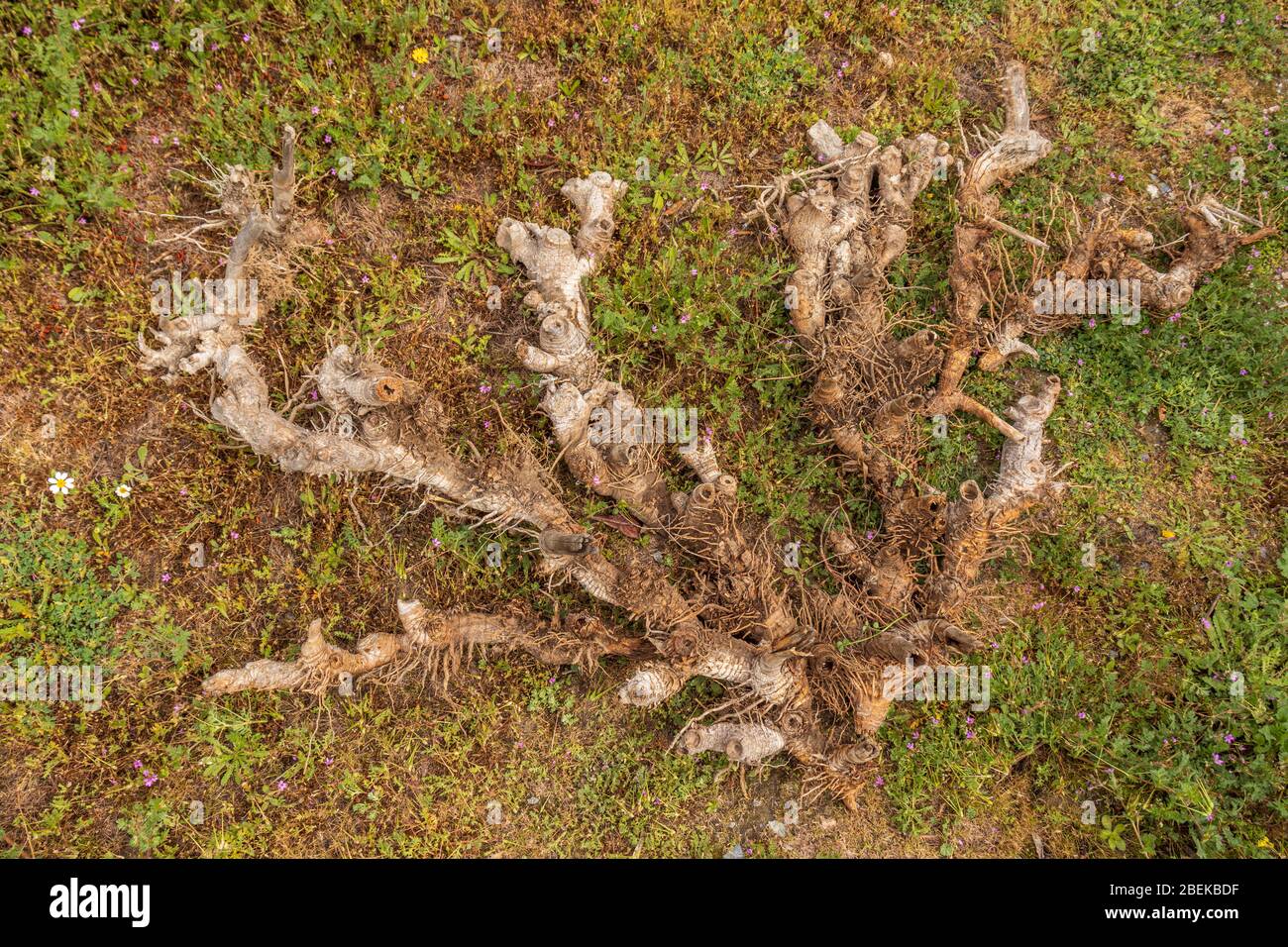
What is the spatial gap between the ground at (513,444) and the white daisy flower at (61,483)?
0.07m

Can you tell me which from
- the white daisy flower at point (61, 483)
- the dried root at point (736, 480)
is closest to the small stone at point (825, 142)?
the dried root at point (736, 480)

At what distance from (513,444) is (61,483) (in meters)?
2.84

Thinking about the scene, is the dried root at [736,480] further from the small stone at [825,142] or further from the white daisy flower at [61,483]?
the white daisy flower at [61,483]

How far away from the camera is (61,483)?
4.36 metres

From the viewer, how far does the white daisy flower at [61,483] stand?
4355mm

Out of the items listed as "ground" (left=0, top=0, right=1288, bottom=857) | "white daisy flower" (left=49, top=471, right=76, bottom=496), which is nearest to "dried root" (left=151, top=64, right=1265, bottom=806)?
"ground" (left=0, top=0, right=1288, bottom=857)

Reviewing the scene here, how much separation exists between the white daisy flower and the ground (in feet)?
0.24

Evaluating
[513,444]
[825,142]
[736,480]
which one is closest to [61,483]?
[513,444]

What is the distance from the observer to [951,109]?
4.96 meters

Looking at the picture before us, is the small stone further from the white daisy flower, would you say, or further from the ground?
the white daisy flower

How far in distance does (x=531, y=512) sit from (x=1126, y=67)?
5362mm

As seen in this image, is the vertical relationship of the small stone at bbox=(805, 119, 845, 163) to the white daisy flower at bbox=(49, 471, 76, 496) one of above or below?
above

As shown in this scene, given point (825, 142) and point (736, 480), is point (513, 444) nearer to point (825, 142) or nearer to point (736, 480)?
point (736, 480)

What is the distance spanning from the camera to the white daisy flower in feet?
14.3
